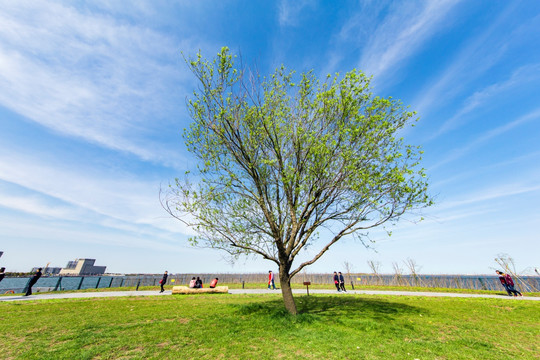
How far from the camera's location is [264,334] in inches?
326

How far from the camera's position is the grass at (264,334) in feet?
21.7

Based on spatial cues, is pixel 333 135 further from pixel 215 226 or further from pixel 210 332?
pixel 210 332

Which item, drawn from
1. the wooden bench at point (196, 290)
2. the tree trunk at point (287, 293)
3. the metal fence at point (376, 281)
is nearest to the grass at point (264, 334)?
the tree trunk at point (287, 293)

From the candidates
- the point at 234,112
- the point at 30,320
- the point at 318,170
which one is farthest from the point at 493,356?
the point at 30,320

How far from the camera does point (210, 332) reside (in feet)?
27.8

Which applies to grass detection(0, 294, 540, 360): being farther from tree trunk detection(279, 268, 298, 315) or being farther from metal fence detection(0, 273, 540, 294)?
metal fence detection(0, 273, 540, 294)

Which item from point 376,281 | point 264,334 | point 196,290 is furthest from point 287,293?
point 376,281

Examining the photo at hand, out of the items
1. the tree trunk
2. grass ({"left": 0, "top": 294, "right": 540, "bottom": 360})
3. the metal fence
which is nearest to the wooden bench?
the metal fence

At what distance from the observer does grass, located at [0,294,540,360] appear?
6602 millimetres

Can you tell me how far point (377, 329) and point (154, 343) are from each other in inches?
317

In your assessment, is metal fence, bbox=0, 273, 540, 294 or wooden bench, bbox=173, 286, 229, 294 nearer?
wooden bench, bbox=173, 286, 229, 294

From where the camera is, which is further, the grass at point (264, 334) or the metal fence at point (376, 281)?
the metal fence at point (376, 281)

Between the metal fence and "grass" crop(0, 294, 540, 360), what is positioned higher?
the metal fence

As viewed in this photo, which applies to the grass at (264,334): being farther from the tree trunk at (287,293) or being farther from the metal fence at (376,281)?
the metal fence at (376,281)
